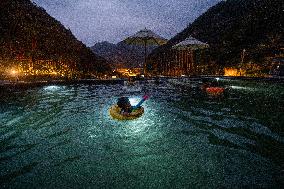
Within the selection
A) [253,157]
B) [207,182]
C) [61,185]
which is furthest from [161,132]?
[61,185]

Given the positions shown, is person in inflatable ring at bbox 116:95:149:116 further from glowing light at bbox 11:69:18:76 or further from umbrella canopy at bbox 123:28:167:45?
glowing light at bbox 11:69:18:76

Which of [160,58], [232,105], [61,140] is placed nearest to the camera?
[61,140]

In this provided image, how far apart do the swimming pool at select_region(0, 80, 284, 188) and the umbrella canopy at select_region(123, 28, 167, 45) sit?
35.5 feet

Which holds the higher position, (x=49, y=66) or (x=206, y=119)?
(x=49, y=66)

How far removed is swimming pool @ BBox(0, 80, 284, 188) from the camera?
425cm

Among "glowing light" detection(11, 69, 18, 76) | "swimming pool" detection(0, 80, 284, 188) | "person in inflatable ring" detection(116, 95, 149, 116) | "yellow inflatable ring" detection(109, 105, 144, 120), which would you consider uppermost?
"glowing light" detection(11, 69, 18, 76)

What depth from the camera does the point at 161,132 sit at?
7.11 meters

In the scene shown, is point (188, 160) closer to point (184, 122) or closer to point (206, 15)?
point (184, 122)

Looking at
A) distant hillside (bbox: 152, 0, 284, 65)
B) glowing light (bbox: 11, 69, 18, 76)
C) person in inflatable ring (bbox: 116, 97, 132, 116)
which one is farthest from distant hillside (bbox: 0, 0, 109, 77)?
distant hillside (bbox: 152, 0, 284, 65)

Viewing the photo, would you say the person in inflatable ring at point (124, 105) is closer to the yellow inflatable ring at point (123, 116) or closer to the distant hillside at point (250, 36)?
the yellow inflatable ring at point (123, 116)

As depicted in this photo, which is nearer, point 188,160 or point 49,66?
Answer: point 188,160

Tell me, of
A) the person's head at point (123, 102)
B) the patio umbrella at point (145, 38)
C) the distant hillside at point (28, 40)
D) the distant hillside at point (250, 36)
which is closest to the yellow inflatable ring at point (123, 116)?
the person's head at point (123, 102)

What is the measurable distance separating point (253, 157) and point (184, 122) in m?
3.22

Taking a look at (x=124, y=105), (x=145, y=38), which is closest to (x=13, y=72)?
(x=145, y=38)
